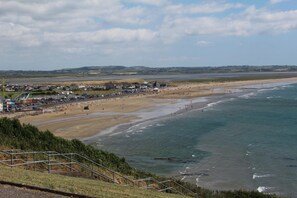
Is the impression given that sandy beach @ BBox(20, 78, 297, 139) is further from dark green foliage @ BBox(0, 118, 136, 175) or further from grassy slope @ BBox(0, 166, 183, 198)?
grassy slope @ BBox(0, 166, 183, 198)

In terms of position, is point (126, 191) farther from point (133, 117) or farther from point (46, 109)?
point (46, 109)

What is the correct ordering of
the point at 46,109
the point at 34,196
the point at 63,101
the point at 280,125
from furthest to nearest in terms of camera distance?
1. the point at 63,101
2. the point at 46,109
3. the point at 280,125
4. the point at 34,196


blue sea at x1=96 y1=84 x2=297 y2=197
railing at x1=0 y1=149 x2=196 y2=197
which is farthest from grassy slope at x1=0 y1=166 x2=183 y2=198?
blue sea at x1=96 y1=84 x2=297 y2=197

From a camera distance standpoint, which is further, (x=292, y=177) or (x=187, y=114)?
(x=187, y=114)

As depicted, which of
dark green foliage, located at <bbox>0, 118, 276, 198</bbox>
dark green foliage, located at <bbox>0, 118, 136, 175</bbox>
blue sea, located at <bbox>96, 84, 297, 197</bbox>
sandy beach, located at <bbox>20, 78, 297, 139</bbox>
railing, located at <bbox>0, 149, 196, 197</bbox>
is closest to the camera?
railing, located at <bbox>0, 149, 196, 197</bbox>

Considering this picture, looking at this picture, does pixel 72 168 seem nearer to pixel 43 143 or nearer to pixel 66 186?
pixel 43 143

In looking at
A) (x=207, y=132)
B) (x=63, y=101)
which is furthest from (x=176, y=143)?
(x=63, y=101)

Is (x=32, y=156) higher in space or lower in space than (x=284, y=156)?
higher

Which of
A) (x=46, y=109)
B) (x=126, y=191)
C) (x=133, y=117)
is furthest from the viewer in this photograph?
(x=46, y=109)
